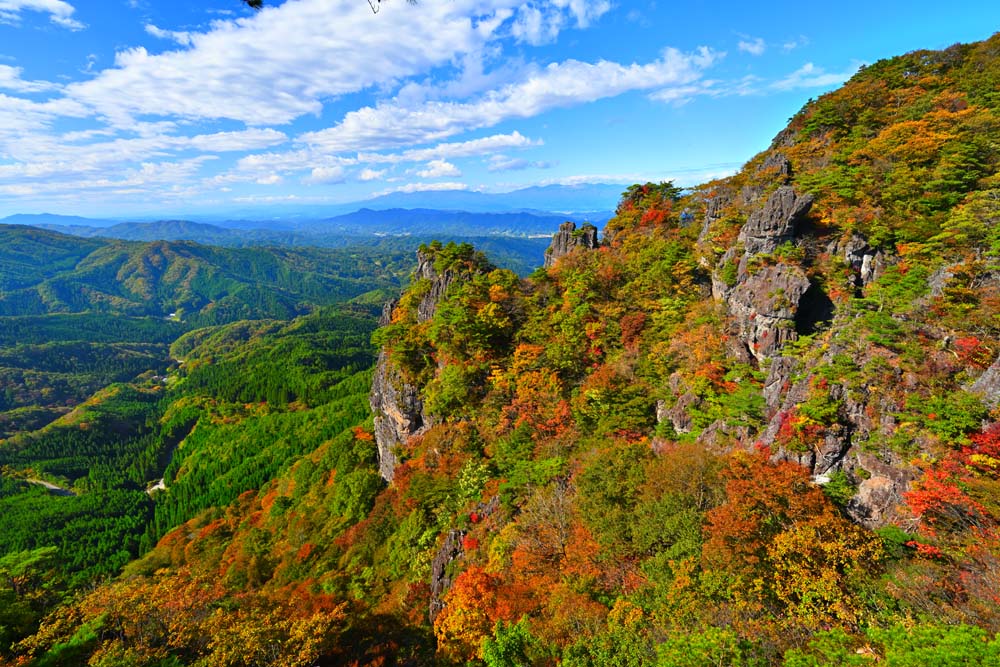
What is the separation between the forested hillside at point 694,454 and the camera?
1504cm

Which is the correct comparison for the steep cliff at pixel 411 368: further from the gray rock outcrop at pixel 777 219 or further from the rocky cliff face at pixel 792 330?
the gray rock outcrop at pixel 777 219

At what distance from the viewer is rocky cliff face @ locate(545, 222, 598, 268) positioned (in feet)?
159

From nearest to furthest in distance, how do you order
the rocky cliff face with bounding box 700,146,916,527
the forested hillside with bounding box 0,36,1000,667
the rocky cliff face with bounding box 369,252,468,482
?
the forested hillside with bounding box 0,36,1000,667, the rocky cliff face with bounding box 700,146,916,527, the rocky cliff face with bounding box 369,252,468,482

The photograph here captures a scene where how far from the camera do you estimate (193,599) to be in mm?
19891

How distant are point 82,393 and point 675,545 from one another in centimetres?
24406

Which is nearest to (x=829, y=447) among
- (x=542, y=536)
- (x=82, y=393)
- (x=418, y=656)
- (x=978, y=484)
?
(x=978, y=484)

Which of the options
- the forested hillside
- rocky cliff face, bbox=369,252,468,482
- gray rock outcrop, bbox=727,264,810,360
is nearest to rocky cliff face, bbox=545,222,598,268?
the forested hillside

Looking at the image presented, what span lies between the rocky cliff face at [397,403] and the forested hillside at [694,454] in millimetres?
333

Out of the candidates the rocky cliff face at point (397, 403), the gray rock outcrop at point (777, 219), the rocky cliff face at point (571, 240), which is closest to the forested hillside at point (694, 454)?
the gray rock outcrop at point (777, 219)

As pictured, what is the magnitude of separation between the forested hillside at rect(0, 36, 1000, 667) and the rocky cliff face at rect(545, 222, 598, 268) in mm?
556

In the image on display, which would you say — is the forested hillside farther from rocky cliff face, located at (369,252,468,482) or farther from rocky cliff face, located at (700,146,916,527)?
rocky cliff face, located at (369,252,468,482)

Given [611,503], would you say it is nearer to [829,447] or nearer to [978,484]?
[829,447]

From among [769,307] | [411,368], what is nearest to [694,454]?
[769,307]

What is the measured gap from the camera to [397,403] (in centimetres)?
4234
